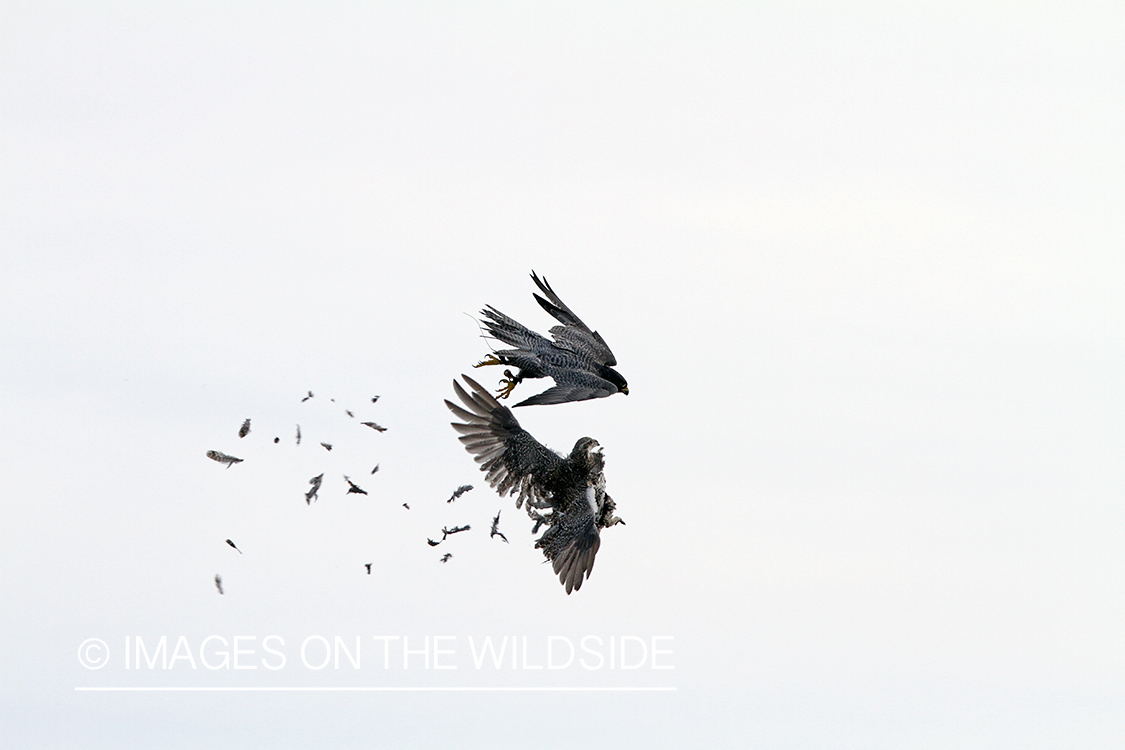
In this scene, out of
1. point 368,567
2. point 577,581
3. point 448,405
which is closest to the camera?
point 368,567

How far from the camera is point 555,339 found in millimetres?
22203

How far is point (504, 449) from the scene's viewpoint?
2136cm

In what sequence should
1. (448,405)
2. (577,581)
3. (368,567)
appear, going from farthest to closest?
1. (577,581)
2. (448,405)
3. (368,567)

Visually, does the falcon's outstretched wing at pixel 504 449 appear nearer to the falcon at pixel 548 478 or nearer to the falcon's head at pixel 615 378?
the falcon at pixel 548 478

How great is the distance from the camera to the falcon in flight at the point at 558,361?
68.0 feet

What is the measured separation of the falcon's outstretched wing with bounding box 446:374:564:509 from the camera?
21.0 m

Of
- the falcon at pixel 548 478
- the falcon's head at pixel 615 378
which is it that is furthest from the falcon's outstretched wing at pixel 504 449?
the falcon's head at pixel 615 378

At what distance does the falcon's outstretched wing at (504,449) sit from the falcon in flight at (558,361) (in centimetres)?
40

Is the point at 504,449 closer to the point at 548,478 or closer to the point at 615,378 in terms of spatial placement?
the point at 548,478

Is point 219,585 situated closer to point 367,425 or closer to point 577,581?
point 367,425


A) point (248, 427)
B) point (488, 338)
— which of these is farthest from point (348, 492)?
point (488, 338)

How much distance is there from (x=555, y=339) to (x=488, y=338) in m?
1.85

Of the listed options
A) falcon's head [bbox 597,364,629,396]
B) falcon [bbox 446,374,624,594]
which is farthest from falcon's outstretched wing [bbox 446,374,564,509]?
falcon's head [bbox 597,364,629,396]

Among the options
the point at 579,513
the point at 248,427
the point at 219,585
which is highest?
the point at 248,427
